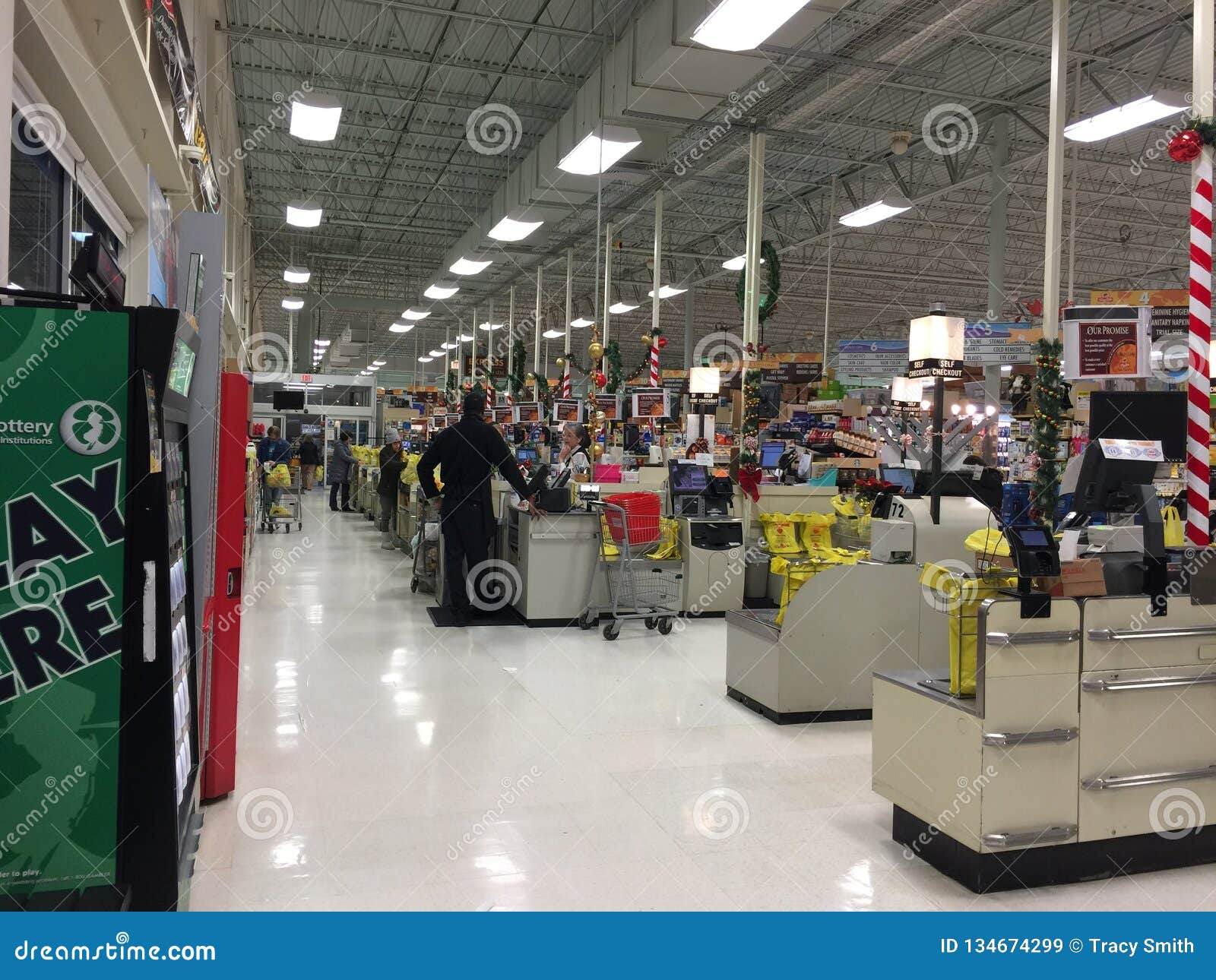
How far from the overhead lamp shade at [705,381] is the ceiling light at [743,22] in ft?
16.5

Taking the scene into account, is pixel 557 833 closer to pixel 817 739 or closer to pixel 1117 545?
pixel 817 739

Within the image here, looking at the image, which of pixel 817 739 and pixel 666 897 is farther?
pixel 817 739

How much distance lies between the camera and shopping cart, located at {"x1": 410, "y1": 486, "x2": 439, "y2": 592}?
28.1ft

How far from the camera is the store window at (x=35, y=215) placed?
3.24 meters

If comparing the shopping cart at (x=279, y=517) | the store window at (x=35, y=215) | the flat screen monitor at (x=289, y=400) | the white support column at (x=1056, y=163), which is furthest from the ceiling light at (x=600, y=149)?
the flat screen monitor at (x=289, y=400)

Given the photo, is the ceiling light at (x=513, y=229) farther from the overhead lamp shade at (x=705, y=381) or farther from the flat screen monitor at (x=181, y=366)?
the flat screen monitor at (x=181, y=366)

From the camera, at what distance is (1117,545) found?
3689mm

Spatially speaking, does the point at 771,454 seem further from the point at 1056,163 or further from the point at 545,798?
the point at 545,798

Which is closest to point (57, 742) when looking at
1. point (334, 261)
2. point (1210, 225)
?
point (1210, 225)

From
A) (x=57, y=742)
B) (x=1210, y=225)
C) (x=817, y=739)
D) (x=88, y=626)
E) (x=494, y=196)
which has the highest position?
(x=494, y=196)

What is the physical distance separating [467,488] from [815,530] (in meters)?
2.93

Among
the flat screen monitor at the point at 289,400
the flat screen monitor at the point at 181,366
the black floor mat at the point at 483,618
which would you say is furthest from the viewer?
the flat screen monitor at the point at 289,400

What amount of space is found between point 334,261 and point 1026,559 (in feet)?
79.7

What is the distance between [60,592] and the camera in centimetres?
216
